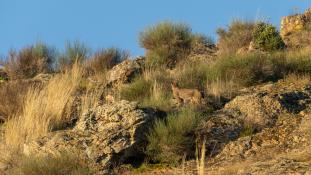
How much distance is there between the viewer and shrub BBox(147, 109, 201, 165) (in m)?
8.91

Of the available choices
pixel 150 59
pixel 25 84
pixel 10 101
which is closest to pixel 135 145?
pixel 10 101

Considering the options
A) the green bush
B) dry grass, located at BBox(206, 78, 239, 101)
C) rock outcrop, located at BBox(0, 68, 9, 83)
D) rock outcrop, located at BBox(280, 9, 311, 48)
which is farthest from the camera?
rock outcrop, located at BBox(280, 9, 311, 48)

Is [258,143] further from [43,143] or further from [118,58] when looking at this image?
[118,58]

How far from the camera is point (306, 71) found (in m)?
12.9

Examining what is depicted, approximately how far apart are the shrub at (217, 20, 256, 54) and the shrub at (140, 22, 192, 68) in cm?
106

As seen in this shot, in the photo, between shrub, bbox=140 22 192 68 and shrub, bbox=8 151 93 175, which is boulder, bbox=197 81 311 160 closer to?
shrub, bbox=8 151 93 175

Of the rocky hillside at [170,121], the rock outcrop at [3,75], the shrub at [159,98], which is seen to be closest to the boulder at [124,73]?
the rocky hillside at [170,121]

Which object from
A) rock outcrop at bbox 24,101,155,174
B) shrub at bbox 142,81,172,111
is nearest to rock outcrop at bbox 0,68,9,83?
shrub at bbox 142,81,172,111

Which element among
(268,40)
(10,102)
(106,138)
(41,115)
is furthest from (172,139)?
(268,40)

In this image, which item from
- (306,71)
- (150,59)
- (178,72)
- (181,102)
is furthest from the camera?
(150,59)

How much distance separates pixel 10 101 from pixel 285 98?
565cm

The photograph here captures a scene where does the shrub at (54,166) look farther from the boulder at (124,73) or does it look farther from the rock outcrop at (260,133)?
the boulder at (124,73)

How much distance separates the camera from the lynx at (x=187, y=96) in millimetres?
10734

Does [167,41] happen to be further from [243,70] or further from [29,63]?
[243,70]
